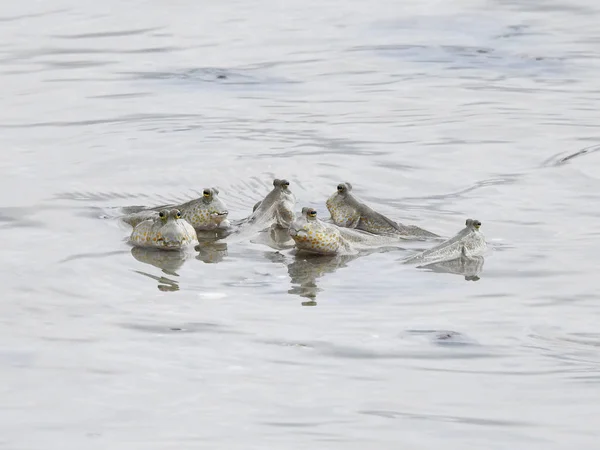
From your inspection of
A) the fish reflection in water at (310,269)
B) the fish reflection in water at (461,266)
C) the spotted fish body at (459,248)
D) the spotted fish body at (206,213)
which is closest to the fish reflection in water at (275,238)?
the fish reflection in water at (310,269)

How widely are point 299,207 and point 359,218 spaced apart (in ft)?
2.75

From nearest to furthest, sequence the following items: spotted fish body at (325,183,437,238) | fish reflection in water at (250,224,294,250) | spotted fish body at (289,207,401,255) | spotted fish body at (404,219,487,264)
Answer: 1. spotted fish body at (404,219,487,264)
2. spotted fish body at (289,207,401,255)
3. fish reflection in water at (250,224,294,250)
4. spotted fish body at (325,183,437,238)

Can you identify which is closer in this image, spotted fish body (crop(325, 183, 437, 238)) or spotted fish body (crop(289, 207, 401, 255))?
spotted fish body (crop(289, 207, 401, 255))

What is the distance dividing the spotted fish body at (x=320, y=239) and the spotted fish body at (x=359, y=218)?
252mm

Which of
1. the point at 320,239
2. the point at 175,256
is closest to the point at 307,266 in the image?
the point at 320,239

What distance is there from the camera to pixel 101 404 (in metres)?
5.64

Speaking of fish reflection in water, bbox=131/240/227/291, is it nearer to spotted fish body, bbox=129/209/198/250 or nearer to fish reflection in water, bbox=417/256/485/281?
spotted fish body, bbox=129/209/198/250

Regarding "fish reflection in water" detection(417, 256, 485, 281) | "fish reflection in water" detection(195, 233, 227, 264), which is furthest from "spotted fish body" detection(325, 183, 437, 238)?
"fish reflection in water" detection(195, 233, 227, 264)

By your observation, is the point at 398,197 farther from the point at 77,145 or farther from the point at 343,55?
the point at 343,55

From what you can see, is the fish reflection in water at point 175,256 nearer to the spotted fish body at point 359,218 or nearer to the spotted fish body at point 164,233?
the spotted fish body at point 164,233

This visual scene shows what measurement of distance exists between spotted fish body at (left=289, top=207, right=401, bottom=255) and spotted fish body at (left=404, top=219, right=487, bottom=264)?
46 centimetres

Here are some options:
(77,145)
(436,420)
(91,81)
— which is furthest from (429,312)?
(91,81)

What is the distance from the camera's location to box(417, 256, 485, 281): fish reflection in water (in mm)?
7879

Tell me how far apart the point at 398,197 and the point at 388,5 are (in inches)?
389
